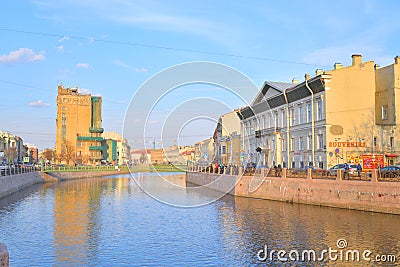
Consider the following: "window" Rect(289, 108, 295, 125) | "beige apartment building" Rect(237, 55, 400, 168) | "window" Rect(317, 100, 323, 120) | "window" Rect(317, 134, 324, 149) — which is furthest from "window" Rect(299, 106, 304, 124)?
"window" Rect(317, 134, 324, 149)

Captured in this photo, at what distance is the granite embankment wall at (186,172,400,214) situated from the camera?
28.4m

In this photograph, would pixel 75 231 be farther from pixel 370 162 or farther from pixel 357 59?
pixel 357 59

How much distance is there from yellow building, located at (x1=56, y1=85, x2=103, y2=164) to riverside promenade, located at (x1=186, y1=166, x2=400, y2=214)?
85038mm

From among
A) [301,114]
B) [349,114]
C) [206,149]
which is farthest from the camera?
[206,149]

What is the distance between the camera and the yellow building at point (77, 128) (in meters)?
129

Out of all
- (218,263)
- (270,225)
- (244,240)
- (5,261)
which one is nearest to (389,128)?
(270,225)

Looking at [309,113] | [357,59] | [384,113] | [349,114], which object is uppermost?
[357,59]

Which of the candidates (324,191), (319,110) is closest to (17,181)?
(319,110)

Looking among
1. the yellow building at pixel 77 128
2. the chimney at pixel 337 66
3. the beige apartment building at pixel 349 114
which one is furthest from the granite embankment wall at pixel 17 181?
the yellow building at pixel 77 128

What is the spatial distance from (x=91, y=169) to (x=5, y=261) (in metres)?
96.7

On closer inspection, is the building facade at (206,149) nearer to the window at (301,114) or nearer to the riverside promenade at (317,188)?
the window at (301,114)

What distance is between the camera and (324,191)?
3394 centimetres

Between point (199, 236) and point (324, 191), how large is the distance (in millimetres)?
13351

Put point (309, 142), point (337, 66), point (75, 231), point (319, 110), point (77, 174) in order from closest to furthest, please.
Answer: point (75, 231) → point (319, 110) → point (309, 142) → point (337, 66) → point (77, 174)
